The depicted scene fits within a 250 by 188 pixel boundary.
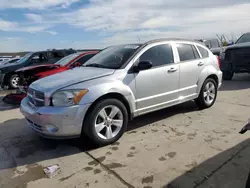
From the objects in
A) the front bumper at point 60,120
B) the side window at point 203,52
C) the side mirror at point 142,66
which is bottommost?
the front bumper at point 60,120

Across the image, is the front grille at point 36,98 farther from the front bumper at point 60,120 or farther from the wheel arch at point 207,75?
the wheel arch at point 207,75

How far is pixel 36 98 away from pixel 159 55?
2.40 meters

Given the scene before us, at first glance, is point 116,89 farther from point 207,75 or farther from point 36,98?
point 207,75

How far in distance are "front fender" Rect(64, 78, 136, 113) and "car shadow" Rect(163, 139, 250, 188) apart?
5.15 ft

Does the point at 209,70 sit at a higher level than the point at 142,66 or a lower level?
lower

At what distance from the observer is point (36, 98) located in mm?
3844

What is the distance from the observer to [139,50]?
4.41 metres

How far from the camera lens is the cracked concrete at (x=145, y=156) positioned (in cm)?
290

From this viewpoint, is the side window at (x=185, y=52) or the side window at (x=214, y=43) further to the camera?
the side window at (x=214, y=43)

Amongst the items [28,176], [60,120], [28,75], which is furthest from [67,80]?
[28,75]

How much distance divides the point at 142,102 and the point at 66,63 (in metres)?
4.57

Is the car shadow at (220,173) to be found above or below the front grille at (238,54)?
below

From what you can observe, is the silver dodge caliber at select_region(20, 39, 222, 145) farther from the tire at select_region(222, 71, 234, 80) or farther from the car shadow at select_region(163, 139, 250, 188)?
the tire at select_region(222, 71, 234, 80)

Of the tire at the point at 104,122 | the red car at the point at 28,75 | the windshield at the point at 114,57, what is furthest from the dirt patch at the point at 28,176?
the red car at the point at 28,75
